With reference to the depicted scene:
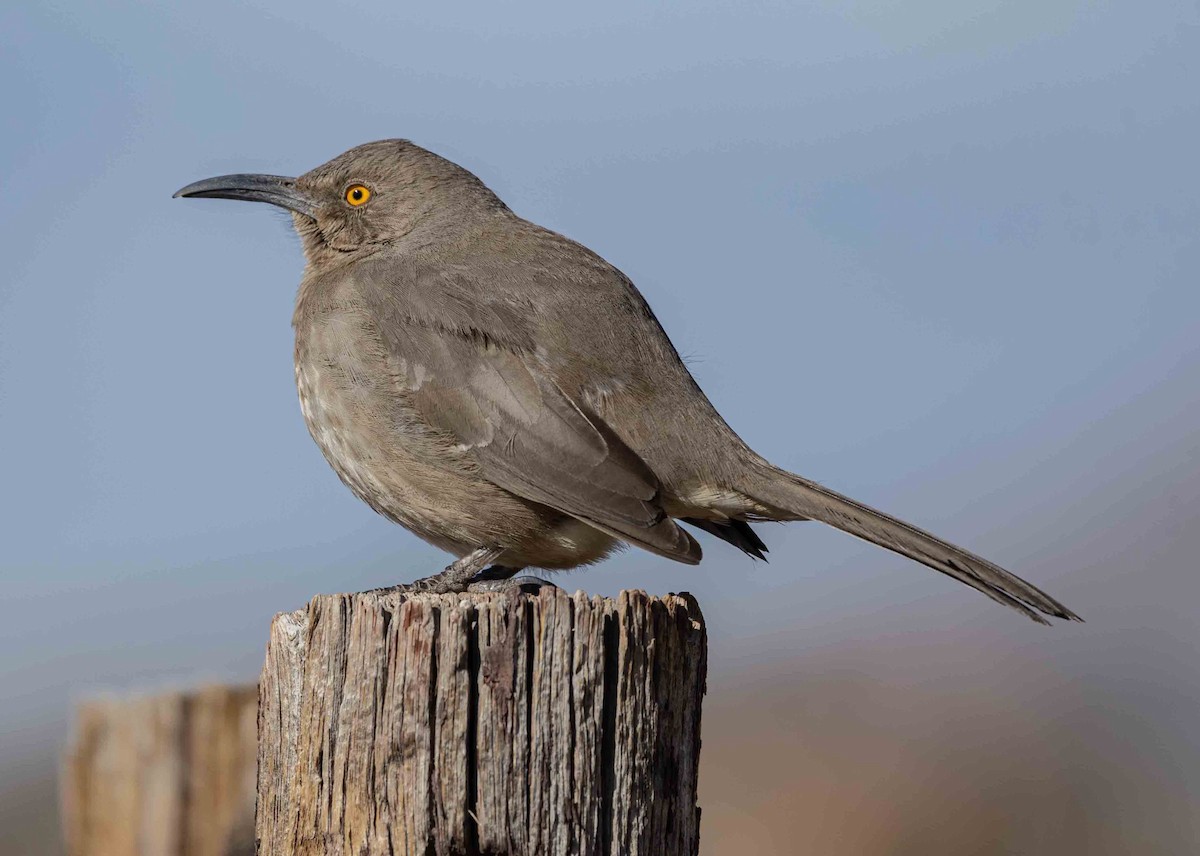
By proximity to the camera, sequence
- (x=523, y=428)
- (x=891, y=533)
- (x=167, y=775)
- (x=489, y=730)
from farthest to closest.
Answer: (x=523, y=428), (x=891, y=533), (x=167, y=775), (x=489, y=730)

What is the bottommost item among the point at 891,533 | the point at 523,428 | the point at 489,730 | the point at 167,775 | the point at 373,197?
the point at 167,775

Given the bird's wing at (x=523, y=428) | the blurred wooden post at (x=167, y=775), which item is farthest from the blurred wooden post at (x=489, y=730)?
the bird's wing at (x=523, y=428)

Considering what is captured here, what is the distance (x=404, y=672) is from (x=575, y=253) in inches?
118

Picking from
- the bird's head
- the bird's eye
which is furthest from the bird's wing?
the bird's eye

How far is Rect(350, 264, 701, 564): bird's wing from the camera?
5.26 metres

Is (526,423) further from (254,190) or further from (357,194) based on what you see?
(254,190)

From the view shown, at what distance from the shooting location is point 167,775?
176 inches

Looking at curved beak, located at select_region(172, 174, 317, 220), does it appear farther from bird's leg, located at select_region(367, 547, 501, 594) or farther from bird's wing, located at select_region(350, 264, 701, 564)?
bird's leg, located at select_region(367, 547, 501, 594)

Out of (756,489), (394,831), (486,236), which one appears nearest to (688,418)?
(756,489)

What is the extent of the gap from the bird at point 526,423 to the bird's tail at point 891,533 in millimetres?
10

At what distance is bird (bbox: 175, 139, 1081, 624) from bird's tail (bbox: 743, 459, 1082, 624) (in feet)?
0.03

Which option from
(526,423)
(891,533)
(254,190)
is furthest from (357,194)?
(891,533)

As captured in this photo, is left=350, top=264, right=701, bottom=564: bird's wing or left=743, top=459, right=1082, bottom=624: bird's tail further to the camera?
left=350, top=264, right=701, bottom=564: bird's wing

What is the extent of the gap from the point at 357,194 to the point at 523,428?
2.11 meters
